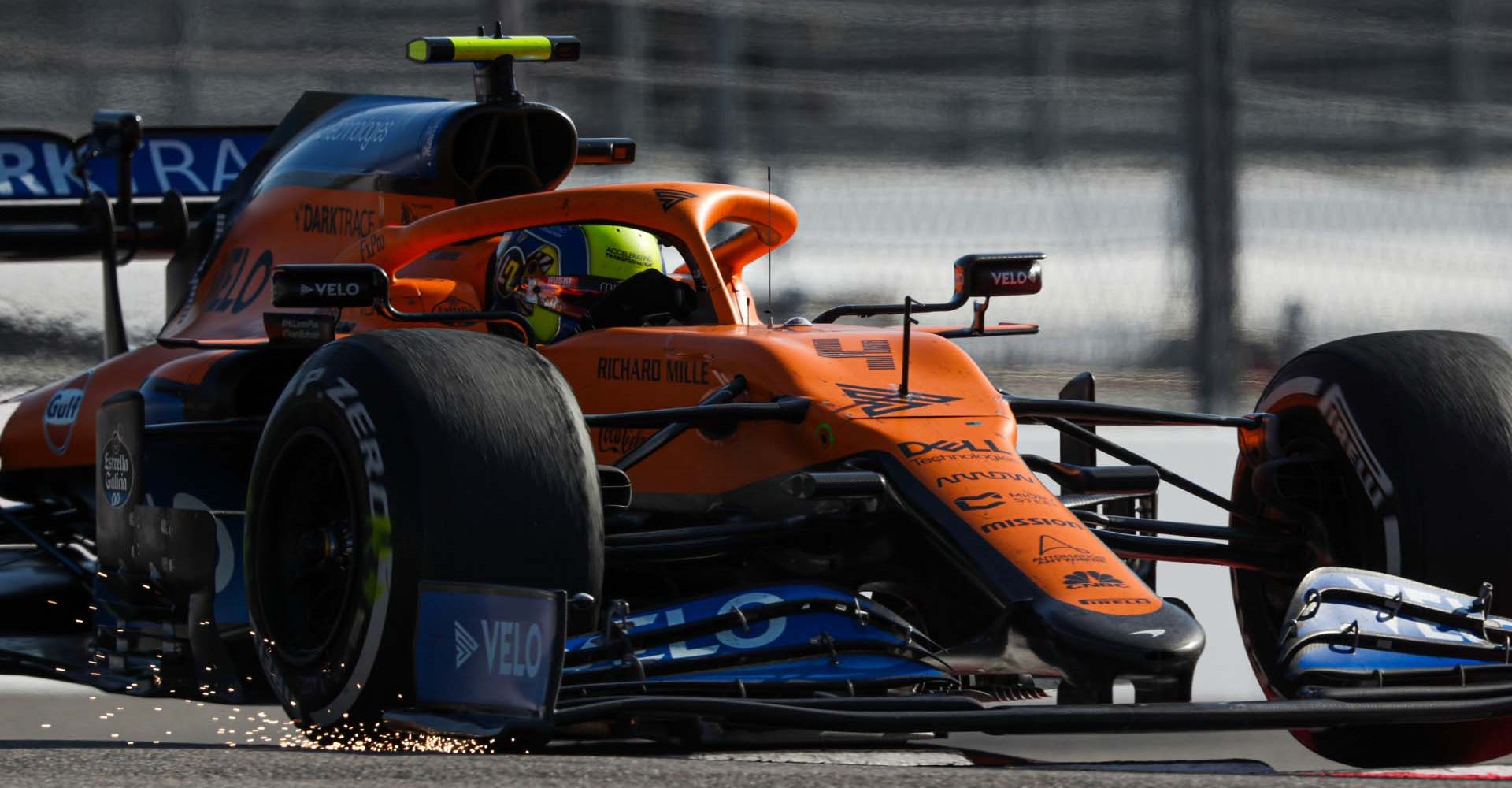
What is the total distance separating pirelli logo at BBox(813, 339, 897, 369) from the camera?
5160 millimetres

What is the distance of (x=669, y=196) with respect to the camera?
18.6 feet

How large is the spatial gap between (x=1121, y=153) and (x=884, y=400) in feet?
7.84

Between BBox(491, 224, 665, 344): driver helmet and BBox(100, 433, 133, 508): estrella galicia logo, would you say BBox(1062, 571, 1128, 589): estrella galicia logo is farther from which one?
BBox(100, 433, 133, 508): estrella galicia logo

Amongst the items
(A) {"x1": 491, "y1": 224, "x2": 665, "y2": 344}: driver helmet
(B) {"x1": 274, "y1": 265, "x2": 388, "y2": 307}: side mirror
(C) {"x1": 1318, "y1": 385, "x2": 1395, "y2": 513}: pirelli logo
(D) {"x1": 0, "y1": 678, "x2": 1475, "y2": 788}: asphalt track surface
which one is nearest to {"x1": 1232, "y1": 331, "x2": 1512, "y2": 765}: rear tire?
(C) {"x1": 1318, "y1": 385, "x2": 1395, "y2": 513}: pirelli logo

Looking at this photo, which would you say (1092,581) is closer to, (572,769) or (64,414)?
(572,769)

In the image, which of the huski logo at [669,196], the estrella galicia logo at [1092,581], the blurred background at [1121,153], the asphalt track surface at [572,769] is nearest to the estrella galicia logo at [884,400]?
the estrella galicia logo at [1092,581]

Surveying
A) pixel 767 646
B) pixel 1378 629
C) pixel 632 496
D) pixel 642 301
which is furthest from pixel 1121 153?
pixel 767 646

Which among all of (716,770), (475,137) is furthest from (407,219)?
(716,770)

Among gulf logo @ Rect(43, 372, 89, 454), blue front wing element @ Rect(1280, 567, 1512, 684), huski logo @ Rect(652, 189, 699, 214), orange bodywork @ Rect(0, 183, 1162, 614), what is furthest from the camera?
gulf logo @ Rect(43, 372, 89, 454)

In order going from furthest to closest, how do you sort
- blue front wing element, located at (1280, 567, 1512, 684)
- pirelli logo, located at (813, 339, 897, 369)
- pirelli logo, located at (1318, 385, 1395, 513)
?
pirelli logo, located at (1318, 385, 1395, 513) < pirelli logo, located at (813, 339, 897, 369) < blue front wing element, located at (1280, 567, 1512, 684)

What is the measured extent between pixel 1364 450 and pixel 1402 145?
207cm

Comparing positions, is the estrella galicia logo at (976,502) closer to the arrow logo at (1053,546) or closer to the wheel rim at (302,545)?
the arrow logo at (1053,546)

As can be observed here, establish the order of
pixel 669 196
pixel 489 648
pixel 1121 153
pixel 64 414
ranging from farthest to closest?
pixel 1121 153 < pixel 64 414 < pixel 669 196 < pixel 489 648

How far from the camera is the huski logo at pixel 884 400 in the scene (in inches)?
197
